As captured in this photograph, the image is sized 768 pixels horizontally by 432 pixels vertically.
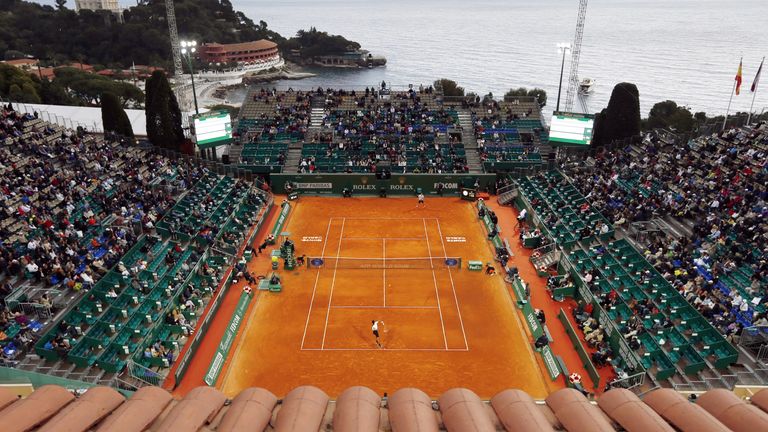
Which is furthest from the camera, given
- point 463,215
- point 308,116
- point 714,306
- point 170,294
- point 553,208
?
point 308,116

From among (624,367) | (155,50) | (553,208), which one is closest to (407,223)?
(553,208)

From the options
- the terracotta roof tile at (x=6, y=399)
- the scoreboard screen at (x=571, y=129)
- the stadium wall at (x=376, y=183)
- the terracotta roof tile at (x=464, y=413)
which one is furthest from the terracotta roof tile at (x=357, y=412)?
the scoreboard screen at (x=571, y=129)

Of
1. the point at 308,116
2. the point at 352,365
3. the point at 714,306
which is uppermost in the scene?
the point at 308,116

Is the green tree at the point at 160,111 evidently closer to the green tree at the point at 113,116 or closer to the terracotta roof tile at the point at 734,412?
the green tree at the point at 113,116

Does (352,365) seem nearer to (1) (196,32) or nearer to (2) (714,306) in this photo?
(2) (714,306)

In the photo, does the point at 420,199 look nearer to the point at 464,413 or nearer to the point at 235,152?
the point at 235,152

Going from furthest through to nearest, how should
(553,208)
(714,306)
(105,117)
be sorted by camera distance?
1. (105,117)
2. (553,208)
3. (714,306)

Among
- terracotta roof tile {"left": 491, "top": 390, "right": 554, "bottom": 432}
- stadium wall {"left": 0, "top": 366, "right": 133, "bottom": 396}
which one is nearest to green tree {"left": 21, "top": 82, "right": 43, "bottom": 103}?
stadium wall {"left": 0, "top": 366, "right": 133, "bottom": 396}
